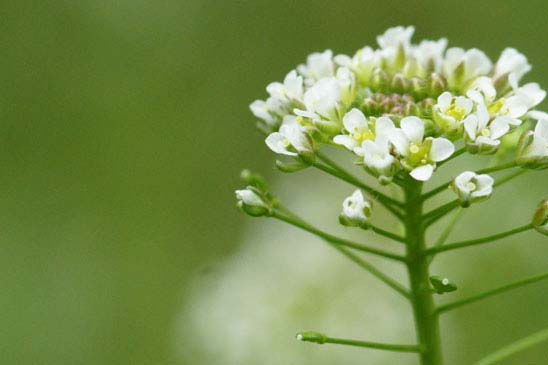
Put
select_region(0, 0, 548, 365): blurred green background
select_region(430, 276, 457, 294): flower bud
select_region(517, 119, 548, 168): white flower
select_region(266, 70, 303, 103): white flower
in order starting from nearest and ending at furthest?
select_region(430, 276, 457, 294): flower bud → select_region(517, 119, 548, 168): white flower → select_region(266, 70, 303, 103): white flower → select_region(0, 0, 548, 365): blurred green background

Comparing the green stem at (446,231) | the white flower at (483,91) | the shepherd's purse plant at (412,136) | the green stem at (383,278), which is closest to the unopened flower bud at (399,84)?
the shepherd's purse plant at (412,136)

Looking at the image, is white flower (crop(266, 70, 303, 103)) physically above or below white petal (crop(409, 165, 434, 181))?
above

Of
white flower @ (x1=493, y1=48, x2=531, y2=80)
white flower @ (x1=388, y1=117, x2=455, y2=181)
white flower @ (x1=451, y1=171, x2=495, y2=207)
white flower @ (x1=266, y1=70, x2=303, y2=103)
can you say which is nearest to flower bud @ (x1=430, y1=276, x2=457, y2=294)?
white flower @ (x1=451, y1=171, x2=495, y2=207)

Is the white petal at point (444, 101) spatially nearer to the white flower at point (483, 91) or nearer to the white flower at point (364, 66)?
the white flower at point (483, 91)

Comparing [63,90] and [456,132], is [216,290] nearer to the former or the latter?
[456,132]

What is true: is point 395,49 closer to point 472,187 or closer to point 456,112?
point 456,112

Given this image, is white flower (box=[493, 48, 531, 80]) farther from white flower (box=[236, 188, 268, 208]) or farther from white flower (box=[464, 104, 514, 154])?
white flower (box=[236, 188, 268, 208])

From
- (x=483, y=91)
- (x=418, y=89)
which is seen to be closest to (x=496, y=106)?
(x=483, y=91)
